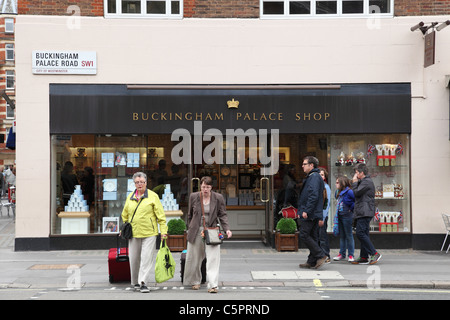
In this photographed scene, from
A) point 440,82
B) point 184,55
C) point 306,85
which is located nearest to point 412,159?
point 440,82

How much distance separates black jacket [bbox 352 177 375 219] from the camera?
34.2 ft

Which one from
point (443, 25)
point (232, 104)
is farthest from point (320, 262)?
point (443, 25)

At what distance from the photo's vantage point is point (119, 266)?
28.7 ft

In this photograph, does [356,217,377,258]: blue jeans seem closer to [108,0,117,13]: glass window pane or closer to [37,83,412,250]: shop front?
[37,83,412,250]: shop front

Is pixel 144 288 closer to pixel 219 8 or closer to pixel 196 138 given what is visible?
pixel 196 138

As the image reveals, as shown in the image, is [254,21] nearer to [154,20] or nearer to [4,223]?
[154,20]

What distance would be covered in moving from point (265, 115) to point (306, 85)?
3.84 feet

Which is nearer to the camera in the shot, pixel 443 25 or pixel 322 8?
pixel 443 25

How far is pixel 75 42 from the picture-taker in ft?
40.0

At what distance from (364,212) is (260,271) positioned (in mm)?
2371

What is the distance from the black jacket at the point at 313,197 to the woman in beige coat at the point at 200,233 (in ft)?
6.83

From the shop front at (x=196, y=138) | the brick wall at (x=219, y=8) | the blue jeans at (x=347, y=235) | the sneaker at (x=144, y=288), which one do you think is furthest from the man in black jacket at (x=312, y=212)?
the brick wall at (x=219, y=8)

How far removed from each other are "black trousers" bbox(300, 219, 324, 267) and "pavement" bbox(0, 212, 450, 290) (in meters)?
0.26

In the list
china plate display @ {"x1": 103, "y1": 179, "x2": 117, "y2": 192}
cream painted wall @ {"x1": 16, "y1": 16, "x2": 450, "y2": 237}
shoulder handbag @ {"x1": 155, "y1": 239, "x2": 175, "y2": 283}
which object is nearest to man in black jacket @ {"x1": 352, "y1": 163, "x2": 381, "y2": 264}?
cream painted wall @ {"x1": 16, "y1": 16, "x2": 450, "y2": 237}
